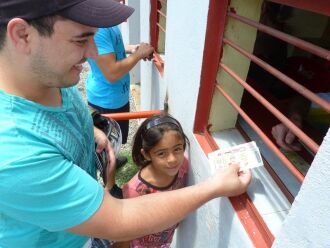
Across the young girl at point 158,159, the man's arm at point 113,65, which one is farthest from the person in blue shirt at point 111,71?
the young girl at point 158,159

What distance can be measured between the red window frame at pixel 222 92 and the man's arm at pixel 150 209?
9 cm

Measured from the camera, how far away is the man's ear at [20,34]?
0.87m

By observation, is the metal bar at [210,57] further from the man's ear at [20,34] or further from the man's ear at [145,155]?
the man's ear at [20,34]

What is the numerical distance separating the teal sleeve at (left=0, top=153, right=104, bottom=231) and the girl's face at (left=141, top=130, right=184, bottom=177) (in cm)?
78

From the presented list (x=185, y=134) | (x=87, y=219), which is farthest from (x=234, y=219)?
(x=185, y=134)

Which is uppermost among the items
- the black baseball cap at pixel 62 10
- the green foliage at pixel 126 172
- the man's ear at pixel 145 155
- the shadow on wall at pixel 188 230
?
the black baseball cap at pixel 62 10

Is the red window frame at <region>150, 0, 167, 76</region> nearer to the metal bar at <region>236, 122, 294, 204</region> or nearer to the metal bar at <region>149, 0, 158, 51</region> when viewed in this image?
the metal bar at <region>149, 0, 158, 51</region>

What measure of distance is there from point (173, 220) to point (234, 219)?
0.29 meters

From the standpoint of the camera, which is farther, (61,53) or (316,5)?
(61,53)

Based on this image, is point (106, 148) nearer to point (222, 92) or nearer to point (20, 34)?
point (222, 92)

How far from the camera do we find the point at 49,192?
35.7 inches

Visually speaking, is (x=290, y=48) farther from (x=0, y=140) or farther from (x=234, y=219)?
(x=0, y=140)

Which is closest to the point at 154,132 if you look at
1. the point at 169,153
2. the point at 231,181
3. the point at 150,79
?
the point at 169,153

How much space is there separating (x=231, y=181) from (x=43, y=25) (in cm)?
89
